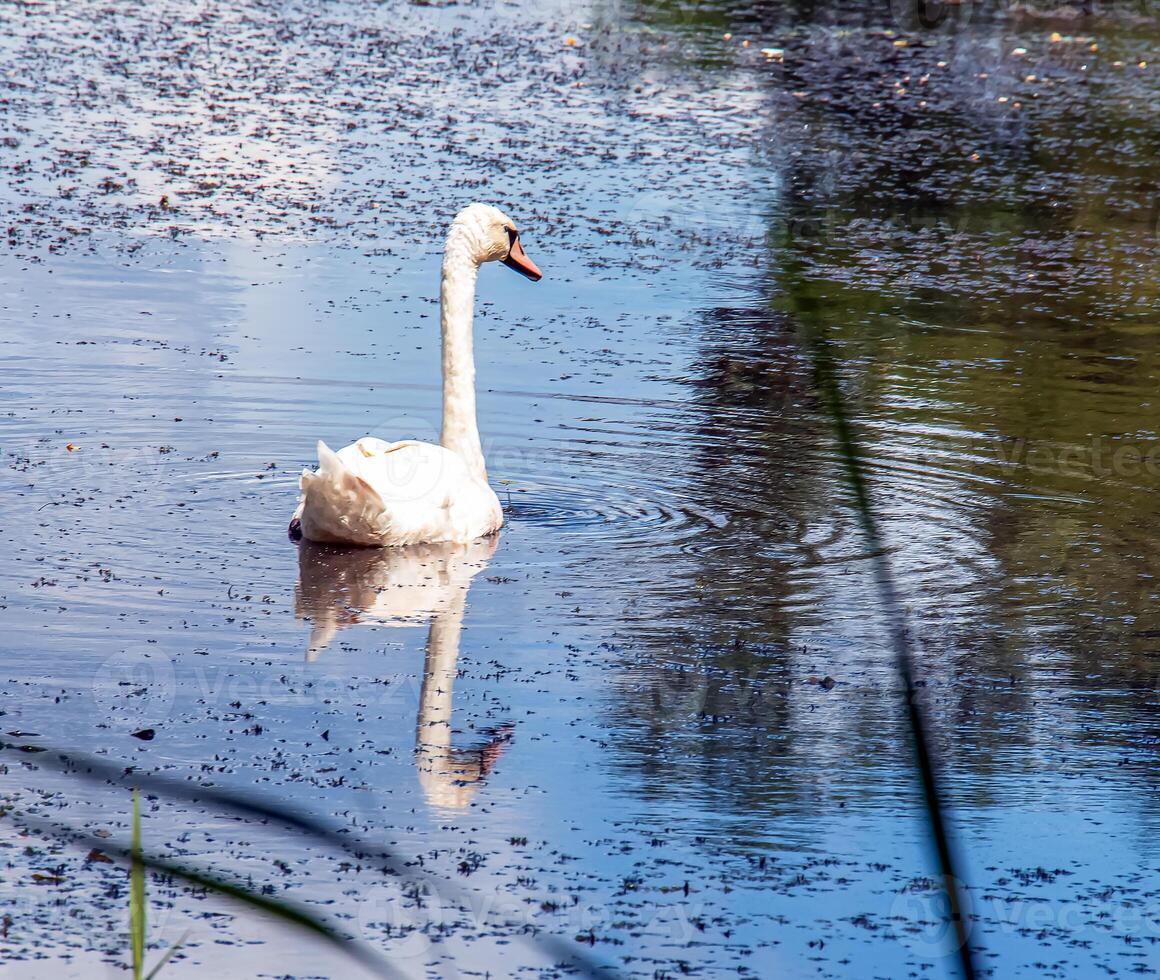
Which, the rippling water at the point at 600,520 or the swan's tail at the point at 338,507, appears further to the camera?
the swan's tail at the point at 338,507

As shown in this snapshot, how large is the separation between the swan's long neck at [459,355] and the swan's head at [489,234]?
3 cm

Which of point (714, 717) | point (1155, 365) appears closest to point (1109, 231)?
point (1155, 365)

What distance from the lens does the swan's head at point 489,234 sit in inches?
372

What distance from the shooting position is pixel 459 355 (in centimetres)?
912

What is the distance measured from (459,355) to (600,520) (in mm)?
1101

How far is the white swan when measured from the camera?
26.1ft

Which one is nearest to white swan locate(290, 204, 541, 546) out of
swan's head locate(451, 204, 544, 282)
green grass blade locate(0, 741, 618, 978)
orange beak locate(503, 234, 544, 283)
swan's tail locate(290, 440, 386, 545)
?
swan's tail locate(290, 440, 386, 545)

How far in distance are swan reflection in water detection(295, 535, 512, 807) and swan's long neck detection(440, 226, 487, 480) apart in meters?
0.64

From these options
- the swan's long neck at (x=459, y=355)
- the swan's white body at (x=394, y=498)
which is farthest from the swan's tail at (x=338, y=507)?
the swan's long neck at (x=459, y=355)

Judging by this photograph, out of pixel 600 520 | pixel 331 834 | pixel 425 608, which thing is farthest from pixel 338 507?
pixel 331 834

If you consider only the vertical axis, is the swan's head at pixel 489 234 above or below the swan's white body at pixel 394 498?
above

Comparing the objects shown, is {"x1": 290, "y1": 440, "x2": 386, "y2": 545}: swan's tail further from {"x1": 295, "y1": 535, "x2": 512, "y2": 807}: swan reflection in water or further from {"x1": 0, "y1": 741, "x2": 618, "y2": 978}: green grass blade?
{"x1": 0, "y1": 741, "x2": 618, "y2": 978}: green grass blade

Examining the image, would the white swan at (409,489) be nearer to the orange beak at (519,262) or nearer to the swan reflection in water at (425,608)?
the swan reflection in water at (425,608)

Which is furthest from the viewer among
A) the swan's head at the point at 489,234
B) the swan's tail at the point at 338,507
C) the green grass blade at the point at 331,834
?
the swan's head at the point at 489,234
